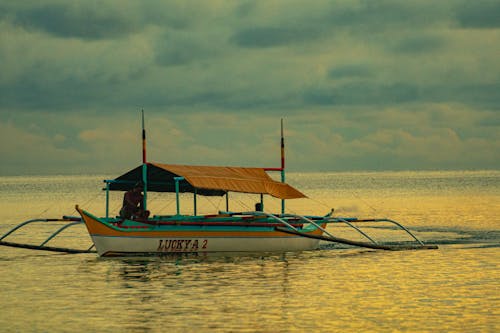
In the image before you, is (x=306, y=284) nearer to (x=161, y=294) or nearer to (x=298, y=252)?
(x=161, y=294)

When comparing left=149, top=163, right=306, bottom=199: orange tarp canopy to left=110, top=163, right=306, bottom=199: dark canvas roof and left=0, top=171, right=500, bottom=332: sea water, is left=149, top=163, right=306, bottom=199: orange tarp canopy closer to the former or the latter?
left=110, top=163, right=306, bottom=199: dark canvas roof

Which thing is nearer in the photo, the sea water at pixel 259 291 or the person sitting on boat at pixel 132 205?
the sea water at pixel 259 291

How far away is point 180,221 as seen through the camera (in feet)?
97.7

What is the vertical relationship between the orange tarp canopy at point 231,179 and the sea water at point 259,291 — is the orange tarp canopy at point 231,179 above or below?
above

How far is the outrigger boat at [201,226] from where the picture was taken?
29.2 m

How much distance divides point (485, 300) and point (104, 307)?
9551 millimetres

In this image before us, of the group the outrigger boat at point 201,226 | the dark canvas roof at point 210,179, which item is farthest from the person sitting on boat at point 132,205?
the dark canvas roof at point 210,179

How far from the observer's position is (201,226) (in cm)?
3000

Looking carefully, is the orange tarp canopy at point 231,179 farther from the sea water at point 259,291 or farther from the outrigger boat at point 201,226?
the sea water at point 259,291

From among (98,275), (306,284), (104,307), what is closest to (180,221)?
(98,275)

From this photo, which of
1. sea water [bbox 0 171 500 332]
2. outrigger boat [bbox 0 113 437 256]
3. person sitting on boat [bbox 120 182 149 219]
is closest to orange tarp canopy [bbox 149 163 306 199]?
outrigger boat [bbox 0 113 437 256]

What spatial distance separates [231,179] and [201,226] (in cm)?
241

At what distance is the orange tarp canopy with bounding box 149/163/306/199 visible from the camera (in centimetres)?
3011

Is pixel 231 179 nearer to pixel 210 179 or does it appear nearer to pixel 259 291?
pixel 210 179
